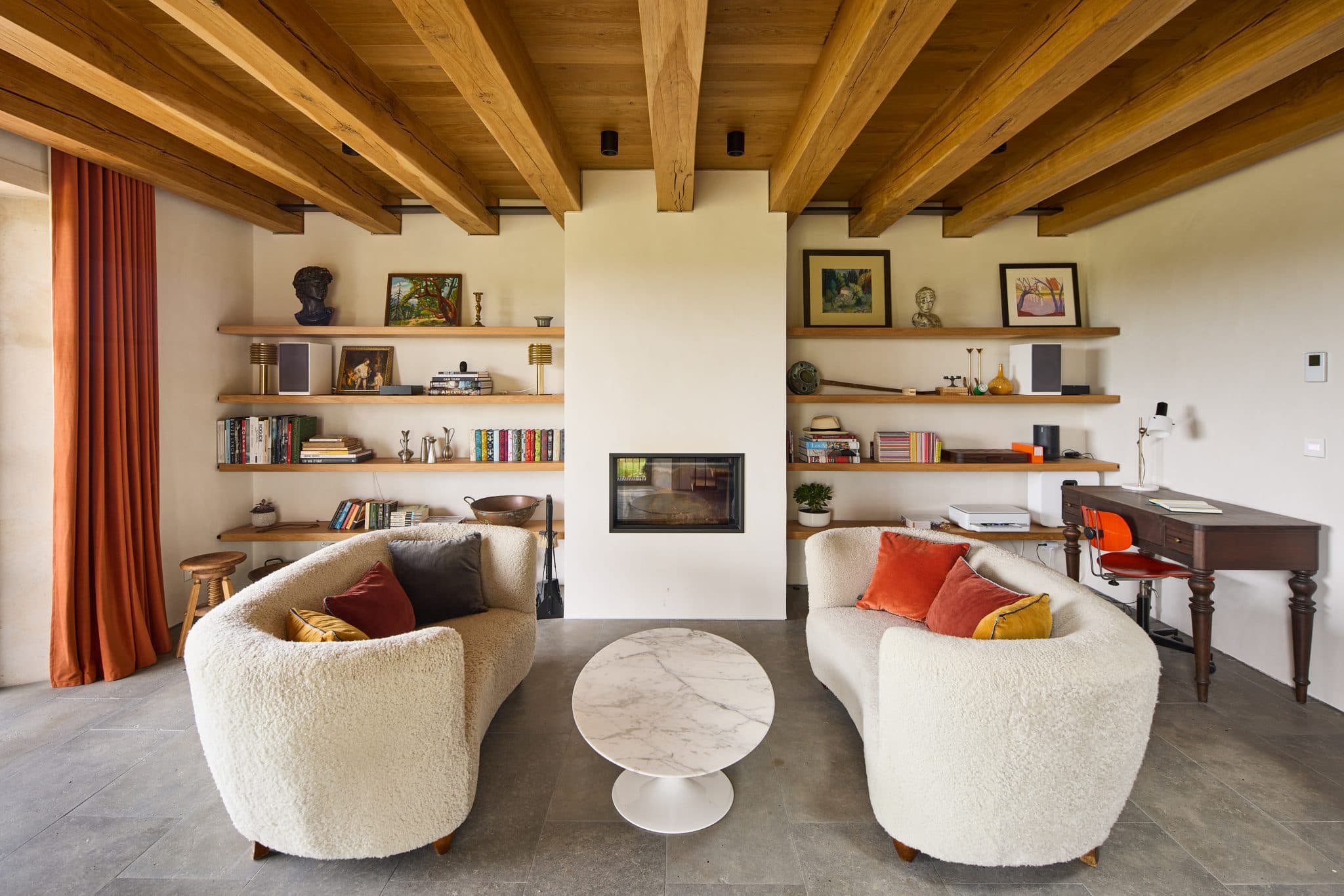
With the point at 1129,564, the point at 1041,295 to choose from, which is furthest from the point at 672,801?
the point at 1041,295

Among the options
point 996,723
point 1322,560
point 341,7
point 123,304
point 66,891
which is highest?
point 341,7

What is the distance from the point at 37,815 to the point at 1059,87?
435cm

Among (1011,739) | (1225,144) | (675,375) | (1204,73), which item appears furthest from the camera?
(675,375)

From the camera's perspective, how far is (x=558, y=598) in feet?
12.5

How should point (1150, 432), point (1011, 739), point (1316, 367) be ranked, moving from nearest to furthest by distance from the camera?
point (1011, 739)
point (1316, 367)
point (1150, 432)

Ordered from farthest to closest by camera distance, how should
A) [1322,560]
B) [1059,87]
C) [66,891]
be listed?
[1322,560], [1059,87], [66,891]

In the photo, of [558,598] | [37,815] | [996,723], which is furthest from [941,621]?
[37,815]

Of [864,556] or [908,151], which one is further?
[908,151]

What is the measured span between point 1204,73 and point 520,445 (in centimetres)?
373

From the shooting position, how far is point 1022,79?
212cm

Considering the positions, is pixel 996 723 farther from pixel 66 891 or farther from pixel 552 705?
pixel 66 891

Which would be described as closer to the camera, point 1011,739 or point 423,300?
point 1011,739

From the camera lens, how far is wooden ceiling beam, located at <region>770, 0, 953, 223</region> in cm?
176

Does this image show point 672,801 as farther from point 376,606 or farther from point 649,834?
point 376,606
